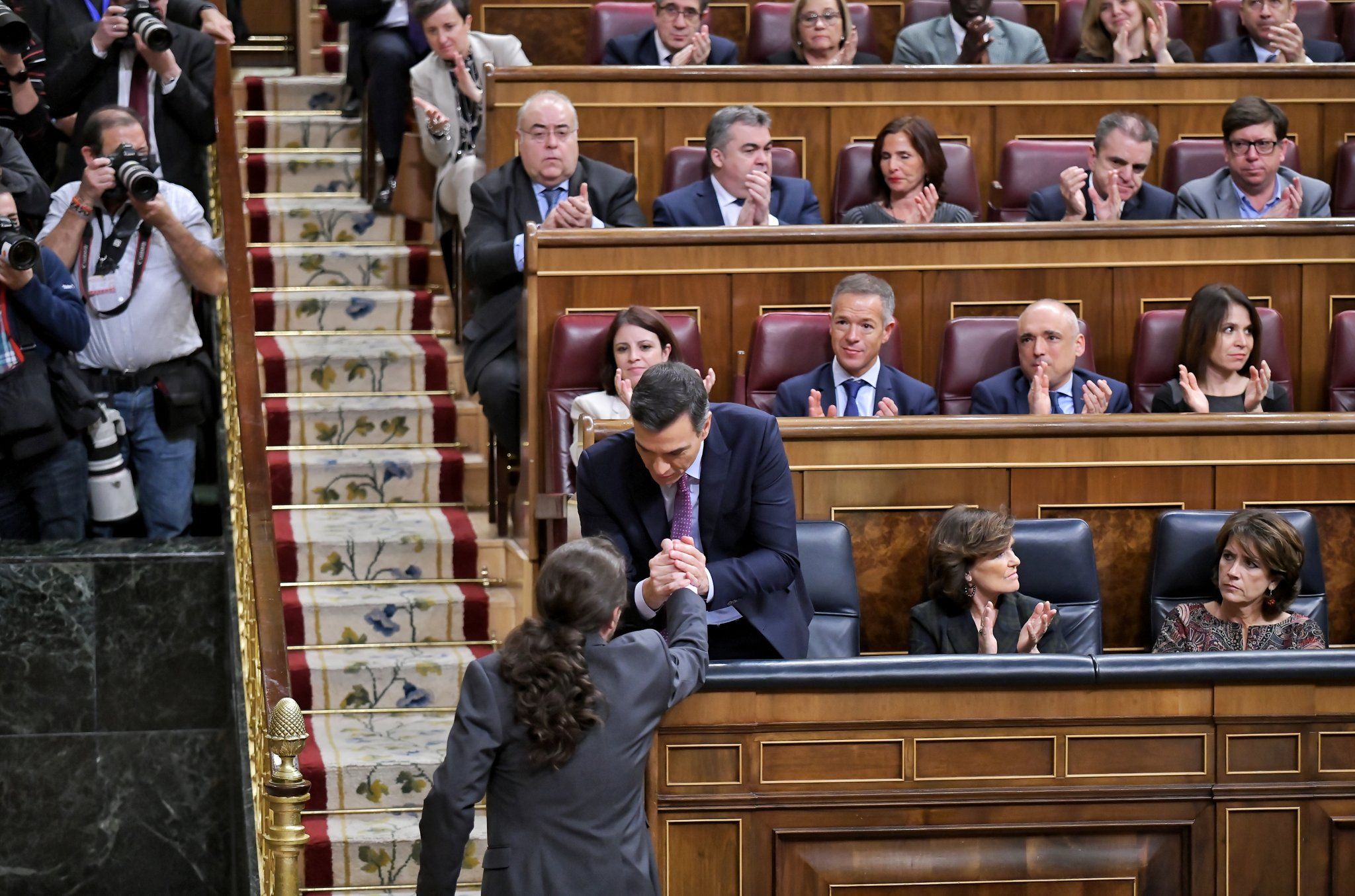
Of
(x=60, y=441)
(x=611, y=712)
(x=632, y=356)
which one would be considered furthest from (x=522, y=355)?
(x=611, y=712)

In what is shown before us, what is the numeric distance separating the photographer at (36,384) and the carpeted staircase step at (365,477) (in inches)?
18.3

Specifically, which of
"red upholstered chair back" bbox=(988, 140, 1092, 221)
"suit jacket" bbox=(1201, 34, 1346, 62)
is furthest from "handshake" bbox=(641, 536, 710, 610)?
"suit jacket" bbox=(1201, 34, 1346, 62)

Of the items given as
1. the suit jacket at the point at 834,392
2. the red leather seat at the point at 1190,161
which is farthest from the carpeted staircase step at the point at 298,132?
the red leather seat at the point at 1190,161

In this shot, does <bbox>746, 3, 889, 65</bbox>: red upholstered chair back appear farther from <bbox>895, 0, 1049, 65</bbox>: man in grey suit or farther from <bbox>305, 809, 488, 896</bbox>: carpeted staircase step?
<bbox>305, 809, 488, 896</bbox>: carpeted staircase step

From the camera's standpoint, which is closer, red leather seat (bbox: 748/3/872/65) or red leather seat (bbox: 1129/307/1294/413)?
red leather seat (bbox: 1129/307/1294/413)

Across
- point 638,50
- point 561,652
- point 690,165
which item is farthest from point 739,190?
point 561,652

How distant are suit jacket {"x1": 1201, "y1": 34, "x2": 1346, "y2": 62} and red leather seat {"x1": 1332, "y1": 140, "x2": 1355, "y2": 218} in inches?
24.9

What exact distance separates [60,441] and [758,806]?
2.01 meters

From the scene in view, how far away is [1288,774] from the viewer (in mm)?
2332

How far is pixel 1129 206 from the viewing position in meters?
4.20

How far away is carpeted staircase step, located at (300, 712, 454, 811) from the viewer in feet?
11.2

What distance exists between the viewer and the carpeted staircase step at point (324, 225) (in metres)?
4.73

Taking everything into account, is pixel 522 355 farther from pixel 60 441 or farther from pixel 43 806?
pixel 43 806

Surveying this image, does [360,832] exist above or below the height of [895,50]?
below
